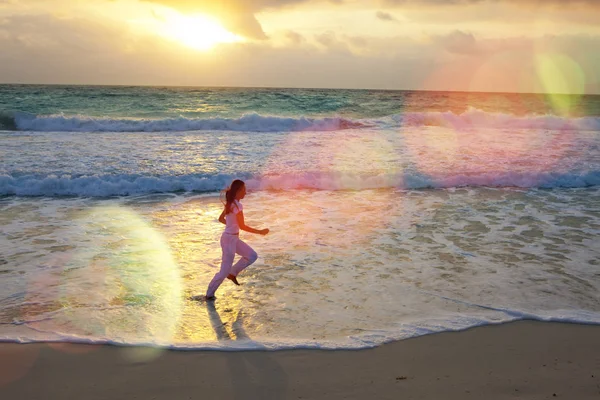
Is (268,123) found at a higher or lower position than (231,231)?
higher

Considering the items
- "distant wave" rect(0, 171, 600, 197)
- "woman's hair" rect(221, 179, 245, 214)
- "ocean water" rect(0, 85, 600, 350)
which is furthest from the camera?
"distant wave" rect(0, 171, 600, 197)

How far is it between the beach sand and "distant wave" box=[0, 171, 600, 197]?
8.57 meters

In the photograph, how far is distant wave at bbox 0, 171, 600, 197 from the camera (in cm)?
1277

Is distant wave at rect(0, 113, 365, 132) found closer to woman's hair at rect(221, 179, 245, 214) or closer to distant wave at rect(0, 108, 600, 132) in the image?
distant wave at rect(0, 108, 600, 132)

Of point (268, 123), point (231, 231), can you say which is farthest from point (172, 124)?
point (231, 231)

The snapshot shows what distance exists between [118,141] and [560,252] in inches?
674

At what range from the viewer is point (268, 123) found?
28.2 metres

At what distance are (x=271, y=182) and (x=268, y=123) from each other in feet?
49.2

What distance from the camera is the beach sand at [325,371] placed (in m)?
4.09

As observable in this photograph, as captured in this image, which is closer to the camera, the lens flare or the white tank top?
the lens flare

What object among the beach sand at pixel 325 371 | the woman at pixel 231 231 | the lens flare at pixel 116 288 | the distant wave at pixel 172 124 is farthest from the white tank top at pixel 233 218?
the distant wave at pixel 172 124

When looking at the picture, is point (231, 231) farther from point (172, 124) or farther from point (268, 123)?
point (268, 123)

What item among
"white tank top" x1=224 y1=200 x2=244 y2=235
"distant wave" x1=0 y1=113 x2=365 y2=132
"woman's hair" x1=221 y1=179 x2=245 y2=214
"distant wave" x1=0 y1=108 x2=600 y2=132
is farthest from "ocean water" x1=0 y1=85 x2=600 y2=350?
"distant wave" x1=0 y1=108 x2=600 y2=132

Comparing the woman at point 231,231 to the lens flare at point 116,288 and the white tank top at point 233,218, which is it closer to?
the white tank top at point 233,218
